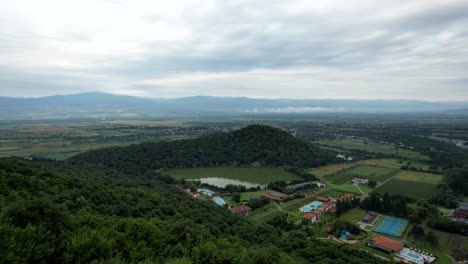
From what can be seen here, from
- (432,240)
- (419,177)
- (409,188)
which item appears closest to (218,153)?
(409,188)

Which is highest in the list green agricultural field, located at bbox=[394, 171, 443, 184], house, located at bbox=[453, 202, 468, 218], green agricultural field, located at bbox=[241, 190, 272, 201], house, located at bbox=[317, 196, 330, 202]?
house, located at bbox=[453, 202, 468, 218]

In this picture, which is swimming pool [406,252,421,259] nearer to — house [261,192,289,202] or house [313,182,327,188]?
house [261,192,289,202]

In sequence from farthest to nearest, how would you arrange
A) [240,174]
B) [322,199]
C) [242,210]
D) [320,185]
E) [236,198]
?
[240,174], [320,185], [236,198], [322,199], [242,210]

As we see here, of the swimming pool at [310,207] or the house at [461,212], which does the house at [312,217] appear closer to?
the swimming pool at [310,207]

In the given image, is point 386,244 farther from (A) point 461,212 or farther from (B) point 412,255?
(A) point 461,212

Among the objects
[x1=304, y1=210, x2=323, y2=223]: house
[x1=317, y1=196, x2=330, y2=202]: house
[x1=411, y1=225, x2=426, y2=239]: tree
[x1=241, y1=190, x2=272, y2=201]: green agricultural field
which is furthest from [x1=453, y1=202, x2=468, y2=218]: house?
[x1=241, y1=190, x2=272, y2=201]: green agricultural field

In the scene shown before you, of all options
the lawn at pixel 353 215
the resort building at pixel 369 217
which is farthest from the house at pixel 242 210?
the resort building at pixel 369 217

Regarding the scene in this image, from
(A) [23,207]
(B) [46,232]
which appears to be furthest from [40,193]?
(B) [46,232]
